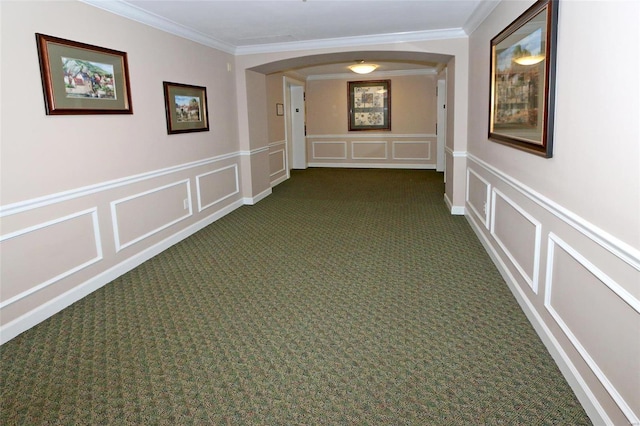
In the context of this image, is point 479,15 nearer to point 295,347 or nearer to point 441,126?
point 295,347

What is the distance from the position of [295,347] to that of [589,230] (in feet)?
5.56

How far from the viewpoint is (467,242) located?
15.0ft

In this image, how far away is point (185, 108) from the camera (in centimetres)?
502

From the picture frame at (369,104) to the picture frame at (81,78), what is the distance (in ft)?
24.5

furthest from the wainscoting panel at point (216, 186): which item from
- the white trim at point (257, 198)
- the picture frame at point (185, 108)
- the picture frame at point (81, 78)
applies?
the picture frame at point (81, 78)

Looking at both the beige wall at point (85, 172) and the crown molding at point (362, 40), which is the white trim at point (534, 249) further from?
the beige wall at point (85, 172)

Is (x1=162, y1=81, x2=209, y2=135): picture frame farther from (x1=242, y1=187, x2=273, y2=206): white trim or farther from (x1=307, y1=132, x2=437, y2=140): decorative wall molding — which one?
(x1=307, y1=132, x2=437, y2=140): decorative wall molding

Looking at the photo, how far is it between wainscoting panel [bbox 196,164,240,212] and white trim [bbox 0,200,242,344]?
0.44 metres

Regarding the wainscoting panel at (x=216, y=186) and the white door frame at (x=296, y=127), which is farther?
the white door frame at (x=296, y=127)

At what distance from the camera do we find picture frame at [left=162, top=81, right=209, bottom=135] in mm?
4711

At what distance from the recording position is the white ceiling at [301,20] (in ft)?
13.3

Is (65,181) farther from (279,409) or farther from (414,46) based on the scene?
(414,46)

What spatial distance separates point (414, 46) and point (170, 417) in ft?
17.0

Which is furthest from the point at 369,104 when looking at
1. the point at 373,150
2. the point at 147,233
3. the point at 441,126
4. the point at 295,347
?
the point at 295,347
